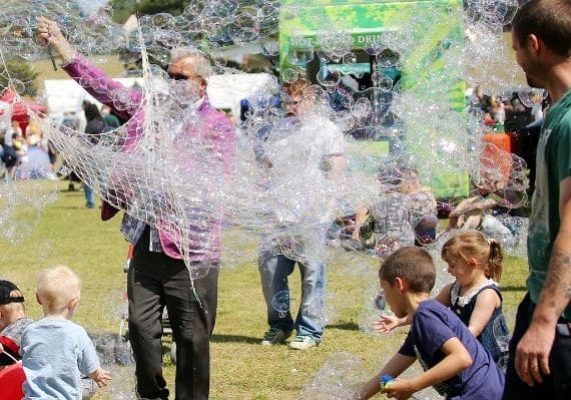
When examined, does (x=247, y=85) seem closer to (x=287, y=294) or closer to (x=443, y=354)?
(x=287, y=294)

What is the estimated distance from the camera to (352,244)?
6.34 metres

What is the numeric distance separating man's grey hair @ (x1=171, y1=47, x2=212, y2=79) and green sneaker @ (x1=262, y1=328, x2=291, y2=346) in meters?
2.57

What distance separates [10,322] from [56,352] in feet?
3.22

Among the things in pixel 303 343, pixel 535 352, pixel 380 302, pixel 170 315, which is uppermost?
pixel 535 352

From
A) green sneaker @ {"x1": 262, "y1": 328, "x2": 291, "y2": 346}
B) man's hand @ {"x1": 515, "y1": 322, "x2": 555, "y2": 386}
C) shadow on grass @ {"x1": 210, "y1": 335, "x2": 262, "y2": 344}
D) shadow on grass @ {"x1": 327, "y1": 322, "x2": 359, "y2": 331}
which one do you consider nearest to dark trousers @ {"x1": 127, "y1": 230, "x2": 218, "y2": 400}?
green sneaker @ {"x1": 262, "y1": 328, "x2": 291, "y2": 346}

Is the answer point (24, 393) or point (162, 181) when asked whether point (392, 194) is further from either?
point (24, 393)

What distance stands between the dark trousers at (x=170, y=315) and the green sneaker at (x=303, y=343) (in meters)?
1.95

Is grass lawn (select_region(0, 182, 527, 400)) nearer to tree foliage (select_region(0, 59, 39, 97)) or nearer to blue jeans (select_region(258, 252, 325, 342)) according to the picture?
blue jeans (select_region(258, 252, 325, 342))

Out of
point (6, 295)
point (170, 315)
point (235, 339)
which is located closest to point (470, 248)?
point (170, 315)

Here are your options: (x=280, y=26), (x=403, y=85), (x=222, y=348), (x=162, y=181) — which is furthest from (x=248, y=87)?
(x=222, y=348)

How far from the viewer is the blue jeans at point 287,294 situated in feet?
24.2

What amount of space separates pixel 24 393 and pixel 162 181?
1.14 meters

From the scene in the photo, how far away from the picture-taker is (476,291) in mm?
4980

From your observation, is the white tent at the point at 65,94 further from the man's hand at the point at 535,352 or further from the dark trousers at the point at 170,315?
the man's hand at the point at 535,352
